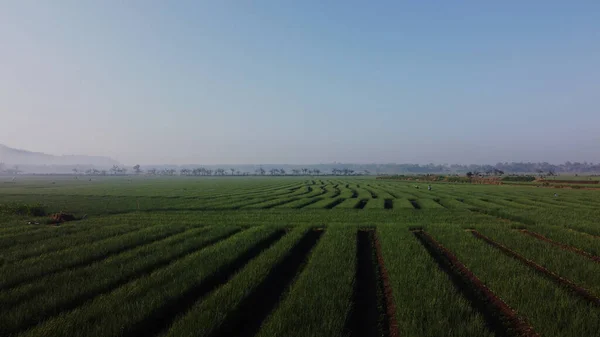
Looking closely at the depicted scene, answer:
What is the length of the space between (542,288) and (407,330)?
4.32 meters

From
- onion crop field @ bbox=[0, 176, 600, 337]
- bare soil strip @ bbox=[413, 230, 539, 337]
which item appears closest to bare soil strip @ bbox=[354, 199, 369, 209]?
onion crop field @ bbox=[0, 176, 600, 337]

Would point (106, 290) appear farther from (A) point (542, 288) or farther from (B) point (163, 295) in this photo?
(A) point (542, 288)

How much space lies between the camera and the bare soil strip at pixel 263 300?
6105mm

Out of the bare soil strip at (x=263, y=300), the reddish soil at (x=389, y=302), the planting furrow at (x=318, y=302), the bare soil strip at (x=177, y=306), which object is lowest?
the reddish soil at (x=389, y=302)

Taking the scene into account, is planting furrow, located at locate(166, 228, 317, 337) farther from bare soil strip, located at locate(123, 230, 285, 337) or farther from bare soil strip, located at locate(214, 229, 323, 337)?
bare soil strip, located at locate(123, 230, 285, 337)

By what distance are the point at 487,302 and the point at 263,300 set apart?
5.21 meters

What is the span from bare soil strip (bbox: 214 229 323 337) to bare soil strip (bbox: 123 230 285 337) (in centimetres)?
111

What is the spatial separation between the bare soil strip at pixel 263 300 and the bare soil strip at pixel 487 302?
4.47 meters

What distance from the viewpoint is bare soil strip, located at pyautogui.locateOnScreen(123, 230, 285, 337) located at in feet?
19.3

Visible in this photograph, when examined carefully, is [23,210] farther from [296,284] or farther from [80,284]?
[296,284]

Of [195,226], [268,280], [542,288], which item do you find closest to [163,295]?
[268,280]

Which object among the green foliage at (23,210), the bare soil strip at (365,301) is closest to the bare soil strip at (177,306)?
the bare soil strip at (365,301)

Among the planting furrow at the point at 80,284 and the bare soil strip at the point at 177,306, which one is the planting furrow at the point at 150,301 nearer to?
the bare soil strip at the point at 177,306

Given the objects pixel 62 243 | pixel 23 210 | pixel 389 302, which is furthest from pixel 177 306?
pixel 23 210
